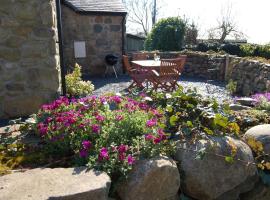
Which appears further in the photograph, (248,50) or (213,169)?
(248,50)

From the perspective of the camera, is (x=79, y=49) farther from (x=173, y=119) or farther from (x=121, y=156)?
(x=121, y=156)

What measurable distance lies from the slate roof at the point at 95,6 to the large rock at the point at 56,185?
26.3 ft

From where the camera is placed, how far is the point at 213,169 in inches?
102

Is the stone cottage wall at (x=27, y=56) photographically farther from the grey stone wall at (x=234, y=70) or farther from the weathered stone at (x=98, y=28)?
the weathered stone at (x=98, y=28)

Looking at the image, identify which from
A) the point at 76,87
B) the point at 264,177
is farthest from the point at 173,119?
the point at 76,87

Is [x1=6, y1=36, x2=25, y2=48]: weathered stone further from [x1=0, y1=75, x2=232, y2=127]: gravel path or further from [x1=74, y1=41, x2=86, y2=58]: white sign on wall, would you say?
[x1=74, y1=41, x2=86, y2=58]: white sign on wall

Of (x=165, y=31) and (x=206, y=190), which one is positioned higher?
(x=165, y=31)

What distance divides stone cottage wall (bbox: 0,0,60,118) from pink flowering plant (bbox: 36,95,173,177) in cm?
133

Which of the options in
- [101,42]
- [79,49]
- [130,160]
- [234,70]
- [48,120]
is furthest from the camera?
[101,42]

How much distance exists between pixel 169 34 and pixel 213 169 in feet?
34.3

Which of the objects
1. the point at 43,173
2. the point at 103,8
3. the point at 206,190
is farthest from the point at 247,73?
the point at 43,173

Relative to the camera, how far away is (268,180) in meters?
2.86

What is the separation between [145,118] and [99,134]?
491mm

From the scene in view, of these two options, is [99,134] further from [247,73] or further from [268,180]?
[247,73]
